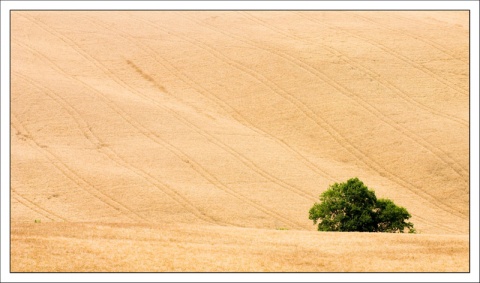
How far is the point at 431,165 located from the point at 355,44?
1813 centimetres

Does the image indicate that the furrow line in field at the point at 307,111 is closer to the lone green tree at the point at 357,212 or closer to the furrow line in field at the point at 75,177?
the lone green tree at the point at 357,212

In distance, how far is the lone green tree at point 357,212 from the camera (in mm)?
25078

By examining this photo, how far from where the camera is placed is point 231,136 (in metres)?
43.3

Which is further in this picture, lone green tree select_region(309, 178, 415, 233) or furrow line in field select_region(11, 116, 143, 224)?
furrow line in field select_region(11, 116, 143, 224)

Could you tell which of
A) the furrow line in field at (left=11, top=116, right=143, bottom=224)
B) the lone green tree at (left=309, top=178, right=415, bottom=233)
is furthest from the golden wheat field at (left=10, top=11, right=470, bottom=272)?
the lone green tree at (left=309, top=178, right=415, bottom=233)

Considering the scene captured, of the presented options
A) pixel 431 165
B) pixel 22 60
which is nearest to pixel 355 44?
pixel 431 165

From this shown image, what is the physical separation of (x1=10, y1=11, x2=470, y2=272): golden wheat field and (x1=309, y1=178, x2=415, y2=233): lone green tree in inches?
85.7

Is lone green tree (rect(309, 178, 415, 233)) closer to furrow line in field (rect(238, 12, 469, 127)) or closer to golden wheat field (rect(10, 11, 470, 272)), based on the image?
golden wheat field (rect(10, 11, 470, 272))

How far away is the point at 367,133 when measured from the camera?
146ft

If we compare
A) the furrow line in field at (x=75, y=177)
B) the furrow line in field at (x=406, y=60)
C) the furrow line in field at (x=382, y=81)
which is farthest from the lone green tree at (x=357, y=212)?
the furrow line in field at (x=406, y=60)

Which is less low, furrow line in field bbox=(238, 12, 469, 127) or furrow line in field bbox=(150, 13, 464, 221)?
furrow line in field bbox=(238, 12, 469, 127)

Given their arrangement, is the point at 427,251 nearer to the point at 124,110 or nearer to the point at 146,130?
the point at 146,130

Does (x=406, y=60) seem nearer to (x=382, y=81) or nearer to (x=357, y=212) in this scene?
(x=382, y=81)

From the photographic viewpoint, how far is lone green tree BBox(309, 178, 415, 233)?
25.1 m
